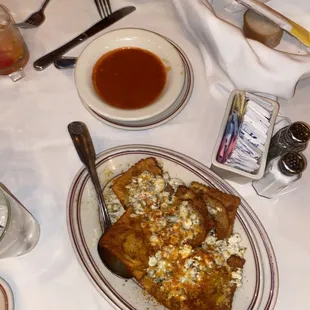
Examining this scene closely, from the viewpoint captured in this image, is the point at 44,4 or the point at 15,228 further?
the point at 44,4

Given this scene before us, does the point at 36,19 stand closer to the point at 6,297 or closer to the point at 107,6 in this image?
the point at 107,6

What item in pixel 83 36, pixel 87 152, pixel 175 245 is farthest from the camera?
pixel 83 36

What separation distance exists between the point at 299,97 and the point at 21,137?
88 cm

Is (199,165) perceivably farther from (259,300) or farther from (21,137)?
(21,137)

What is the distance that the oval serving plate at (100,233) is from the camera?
1160 millimetres

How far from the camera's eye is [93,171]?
4.09 ft

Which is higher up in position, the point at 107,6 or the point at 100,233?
the point at 107,6

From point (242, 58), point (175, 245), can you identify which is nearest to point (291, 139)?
point (242, 58)

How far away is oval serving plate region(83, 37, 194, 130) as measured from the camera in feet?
4.48

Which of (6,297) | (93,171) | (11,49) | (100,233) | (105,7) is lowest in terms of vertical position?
(6,297)

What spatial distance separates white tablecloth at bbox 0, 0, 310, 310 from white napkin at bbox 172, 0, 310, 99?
9 centimetres

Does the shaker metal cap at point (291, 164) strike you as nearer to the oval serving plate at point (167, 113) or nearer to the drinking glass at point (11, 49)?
the oval serving plate at point (167, 113)

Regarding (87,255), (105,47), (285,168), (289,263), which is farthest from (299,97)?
(87,255)

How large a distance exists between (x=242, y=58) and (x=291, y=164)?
36 centimetres
